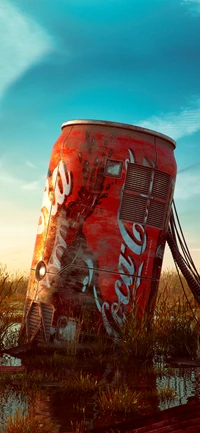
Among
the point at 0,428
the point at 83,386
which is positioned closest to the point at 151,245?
the point at 83,386

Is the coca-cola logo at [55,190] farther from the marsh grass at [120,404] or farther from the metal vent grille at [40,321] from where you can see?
the marsh grass at [120,404]

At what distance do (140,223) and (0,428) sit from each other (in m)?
4.95

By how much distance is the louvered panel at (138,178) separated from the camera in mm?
8891

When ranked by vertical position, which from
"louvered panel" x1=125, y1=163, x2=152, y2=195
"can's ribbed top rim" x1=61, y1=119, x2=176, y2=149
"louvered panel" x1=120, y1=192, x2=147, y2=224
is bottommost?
"louvered panel" x1=120, y1=192, x2=147, y2=224

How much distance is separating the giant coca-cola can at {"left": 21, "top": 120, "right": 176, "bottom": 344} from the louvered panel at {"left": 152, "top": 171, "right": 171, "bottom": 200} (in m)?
0.02

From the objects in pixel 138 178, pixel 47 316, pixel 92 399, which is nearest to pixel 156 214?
pixel 138 178

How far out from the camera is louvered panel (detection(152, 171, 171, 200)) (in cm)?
915

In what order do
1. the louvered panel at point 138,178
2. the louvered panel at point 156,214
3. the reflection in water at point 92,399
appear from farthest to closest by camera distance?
1. the louvered panel at point 156,214
2. the louvered panel at point 138,178
3. the reflection in water at point 92,399

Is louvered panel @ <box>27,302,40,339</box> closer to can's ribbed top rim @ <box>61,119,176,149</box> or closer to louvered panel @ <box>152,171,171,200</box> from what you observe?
louvered panel @ <box>152,171,171,200</box>

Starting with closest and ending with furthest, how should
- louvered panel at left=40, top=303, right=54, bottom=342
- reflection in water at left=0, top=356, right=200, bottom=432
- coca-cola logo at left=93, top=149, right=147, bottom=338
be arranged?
reflection in water at left=0, top=356, right=200, bottom=432, coca-cola logo at left=93, top=149, right=147, bottom=338, louvered panel at left=40, top=303, right=54, bottom=342

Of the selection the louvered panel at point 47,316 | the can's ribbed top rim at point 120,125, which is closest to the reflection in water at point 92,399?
the louvered panel at point 47,316

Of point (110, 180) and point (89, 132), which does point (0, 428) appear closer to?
point (110, 180)

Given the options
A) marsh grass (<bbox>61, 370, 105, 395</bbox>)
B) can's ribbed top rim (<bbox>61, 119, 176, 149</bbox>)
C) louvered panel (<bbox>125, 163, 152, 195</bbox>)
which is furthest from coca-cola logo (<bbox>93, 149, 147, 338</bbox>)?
marsh grass (<bbox>61, 370, 105, 395</bbox>)

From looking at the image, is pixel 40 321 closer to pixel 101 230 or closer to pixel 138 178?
pixel 101 230
